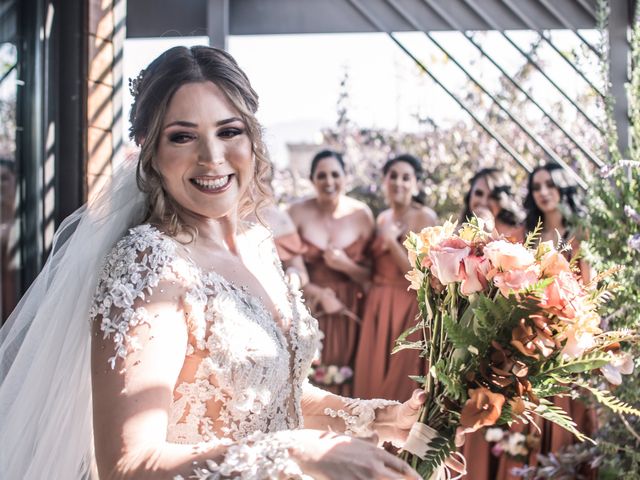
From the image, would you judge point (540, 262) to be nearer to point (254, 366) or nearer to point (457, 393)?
point (457, 393)

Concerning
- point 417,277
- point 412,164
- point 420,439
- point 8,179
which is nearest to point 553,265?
point 417,277

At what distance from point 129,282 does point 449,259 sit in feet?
2.05

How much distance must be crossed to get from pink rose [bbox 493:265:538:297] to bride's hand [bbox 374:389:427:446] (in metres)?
0.37

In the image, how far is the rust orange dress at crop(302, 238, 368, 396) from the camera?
19.6 ft

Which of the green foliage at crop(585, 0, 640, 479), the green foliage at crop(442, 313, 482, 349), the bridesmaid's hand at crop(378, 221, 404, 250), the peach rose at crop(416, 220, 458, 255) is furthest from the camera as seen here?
the bridesmaid's hand at crop(378, 221, 404, 250)

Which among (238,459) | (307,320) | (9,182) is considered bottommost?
(238,459)

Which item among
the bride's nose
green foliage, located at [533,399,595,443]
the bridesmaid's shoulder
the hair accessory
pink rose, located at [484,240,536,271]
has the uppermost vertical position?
the bridesmaid's shoulder

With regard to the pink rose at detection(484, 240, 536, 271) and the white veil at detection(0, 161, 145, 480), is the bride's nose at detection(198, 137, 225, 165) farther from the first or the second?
the pink rose at detection(484, 240, 536, 271)

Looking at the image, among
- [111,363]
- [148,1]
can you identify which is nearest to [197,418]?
[111,363]

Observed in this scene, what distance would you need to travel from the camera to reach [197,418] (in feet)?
5.59

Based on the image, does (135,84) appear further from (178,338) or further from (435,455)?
(435,455)

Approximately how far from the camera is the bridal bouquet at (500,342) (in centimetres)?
153

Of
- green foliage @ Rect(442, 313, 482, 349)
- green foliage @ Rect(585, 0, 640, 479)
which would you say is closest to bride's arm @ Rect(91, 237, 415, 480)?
green foliage @ Rect(442, 313, 482, 349)

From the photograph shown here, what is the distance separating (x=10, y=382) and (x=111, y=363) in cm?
56
